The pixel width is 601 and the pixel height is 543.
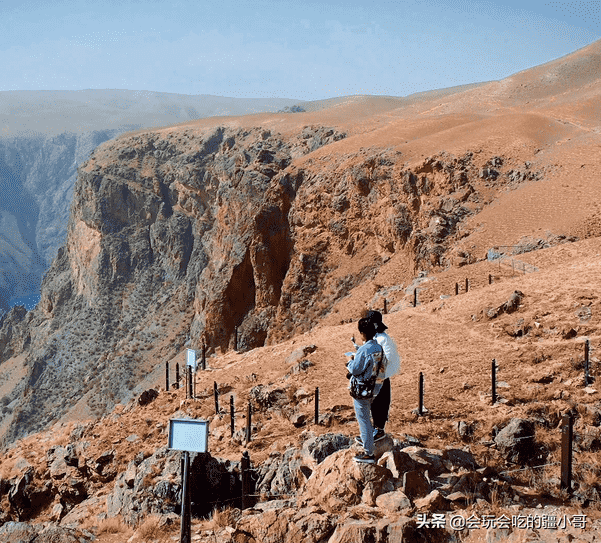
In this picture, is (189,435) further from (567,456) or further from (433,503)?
(567,456)

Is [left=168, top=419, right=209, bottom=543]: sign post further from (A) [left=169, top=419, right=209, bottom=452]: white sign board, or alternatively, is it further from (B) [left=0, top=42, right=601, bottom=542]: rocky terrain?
(B) [left=0, top=42, right=601, bottom=542]: rocky terrain

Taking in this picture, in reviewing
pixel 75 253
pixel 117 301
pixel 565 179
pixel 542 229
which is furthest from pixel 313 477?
pixel 75 253

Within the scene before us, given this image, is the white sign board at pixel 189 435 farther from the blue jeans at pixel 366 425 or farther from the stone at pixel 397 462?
the stone at pixel 397 462

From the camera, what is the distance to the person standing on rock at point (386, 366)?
7.41 metres

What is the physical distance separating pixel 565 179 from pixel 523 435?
2455cm

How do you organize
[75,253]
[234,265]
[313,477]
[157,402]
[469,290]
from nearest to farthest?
1. [313,477]
2. [157,402]
3. [469,290]
4. [234,265]
5. [75,253]

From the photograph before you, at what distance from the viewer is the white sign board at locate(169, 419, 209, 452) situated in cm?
663

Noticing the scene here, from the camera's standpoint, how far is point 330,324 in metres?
27.8

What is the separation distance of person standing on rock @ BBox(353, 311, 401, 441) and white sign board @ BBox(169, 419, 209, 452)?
2.19 metres

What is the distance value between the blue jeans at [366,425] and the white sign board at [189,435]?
178cm

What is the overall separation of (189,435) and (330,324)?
837 inches

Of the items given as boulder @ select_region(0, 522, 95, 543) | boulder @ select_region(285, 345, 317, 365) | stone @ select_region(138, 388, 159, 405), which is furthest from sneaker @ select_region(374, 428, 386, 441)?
stone @ select_region(138, 388, 159, 405)

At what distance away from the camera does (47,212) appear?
198 metres

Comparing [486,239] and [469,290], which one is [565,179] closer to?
[486,239]
